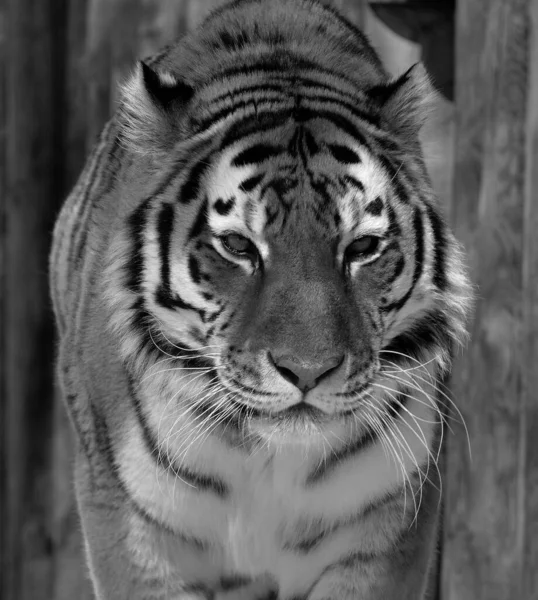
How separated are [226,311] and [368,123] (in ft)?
1.58

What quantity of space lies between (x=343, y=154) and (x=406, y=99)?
191 millimetres

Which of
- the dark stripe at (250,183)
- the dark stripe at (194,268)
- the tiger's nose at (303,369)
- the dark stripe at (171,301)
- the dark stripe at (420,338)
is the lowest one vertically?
the tiger's nose at (303,369)

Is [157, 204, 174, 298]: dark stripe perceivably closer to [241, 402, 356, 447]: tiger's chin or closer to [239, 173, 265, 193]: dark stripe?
[239, 173, 265, 193]: dark stripe

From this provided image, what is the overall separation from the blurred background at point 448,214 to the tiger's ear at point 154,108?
59cm

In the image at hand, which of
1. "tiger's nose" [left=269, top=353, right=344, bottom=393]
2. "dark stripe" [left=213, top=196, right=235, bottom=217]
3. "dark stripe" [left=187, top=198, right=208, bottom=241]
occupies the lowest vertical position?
"tiger's nose" [left=269, top=353, right=344, bottom=393]

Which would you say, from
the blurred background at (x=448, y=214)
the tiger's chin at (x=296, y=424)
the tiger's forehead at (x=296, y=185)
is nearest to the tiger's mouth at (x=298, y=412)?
the tiger's chin at (x=296, y=424)

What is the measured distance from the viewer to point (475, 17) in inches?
122

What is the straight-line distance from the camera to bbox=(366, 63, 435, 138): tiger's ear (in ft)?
7.85

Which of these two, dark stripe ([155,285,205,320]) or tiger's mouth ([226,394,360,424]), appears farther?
dark stripe ([155,285,205,320])

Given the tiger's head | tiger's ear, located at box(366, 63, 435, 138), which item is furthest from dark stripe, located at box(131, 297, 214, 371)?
tiger's ear, located at box(366, 63, 435, 138)

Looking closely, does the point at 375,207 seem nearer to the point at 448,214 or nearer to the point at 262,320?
the point at 262,320

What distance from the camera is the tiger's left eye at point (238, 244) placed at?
2.22 metres

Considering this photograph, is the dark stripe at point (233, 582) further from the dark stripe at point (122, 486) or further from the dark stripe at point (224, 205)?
the dark stripe at point (224, 205)

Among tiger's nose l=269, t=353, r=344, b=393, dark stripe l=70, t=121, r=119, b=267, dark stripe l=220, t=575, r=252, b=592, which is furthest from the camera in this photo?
dark stripe l=70, t=121, r=119, b=267
